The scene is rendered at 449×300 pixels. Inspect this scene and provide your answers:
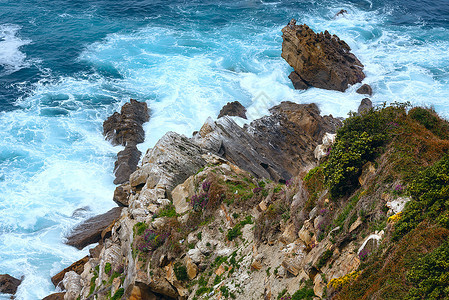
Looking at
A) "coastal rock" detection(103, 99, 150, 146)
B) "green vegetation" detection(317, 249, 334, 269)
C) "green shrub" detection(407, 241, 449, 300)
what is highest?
"green shrub" detection(407, 241, 449, 300)

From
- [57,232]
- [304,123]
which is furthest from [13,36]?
[304,123]

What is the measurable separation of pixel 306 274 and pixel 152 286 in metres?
10.2

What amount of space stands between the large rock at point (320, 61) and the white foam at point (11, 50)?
4330 centimetres

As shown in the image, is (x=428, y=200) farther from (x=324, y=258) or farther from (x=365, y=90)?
(x=365, y=90)

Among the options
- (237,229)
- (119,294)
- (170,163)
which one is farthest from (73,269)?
(237,229)

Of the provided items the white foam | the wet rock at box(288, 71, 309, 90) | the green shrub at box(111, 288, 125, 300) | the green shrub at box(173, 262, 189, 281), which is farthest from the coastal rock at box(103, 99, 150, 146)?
the green shrub at box(173, 262, 189, 281)

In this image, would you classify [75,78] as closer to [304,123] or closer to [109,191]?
[109,191]

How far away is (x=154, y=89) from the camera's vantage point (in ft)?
170

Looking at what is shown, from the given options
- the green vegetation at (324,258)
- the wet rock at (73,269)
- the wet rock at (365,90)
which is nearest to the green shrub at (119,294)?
the wet rock at (73,269)

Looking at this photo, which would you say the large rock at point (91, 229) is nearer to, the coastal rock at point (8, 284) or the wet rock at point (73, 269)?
the wet rock at point (73, 269)

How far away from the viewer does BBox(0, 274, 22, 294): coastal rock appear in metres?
27.3

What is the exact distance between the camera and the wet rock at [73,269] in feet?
92.2

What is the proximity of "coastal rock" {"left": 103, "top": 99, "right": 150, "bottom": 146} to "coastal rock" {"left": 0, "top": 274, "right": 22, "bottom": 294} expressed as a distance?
18.3m

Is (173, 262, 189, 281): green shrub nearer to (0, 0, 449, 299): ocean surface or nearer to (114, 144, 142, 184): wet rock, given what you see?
(0, 0, 449, 299): ocean surface
